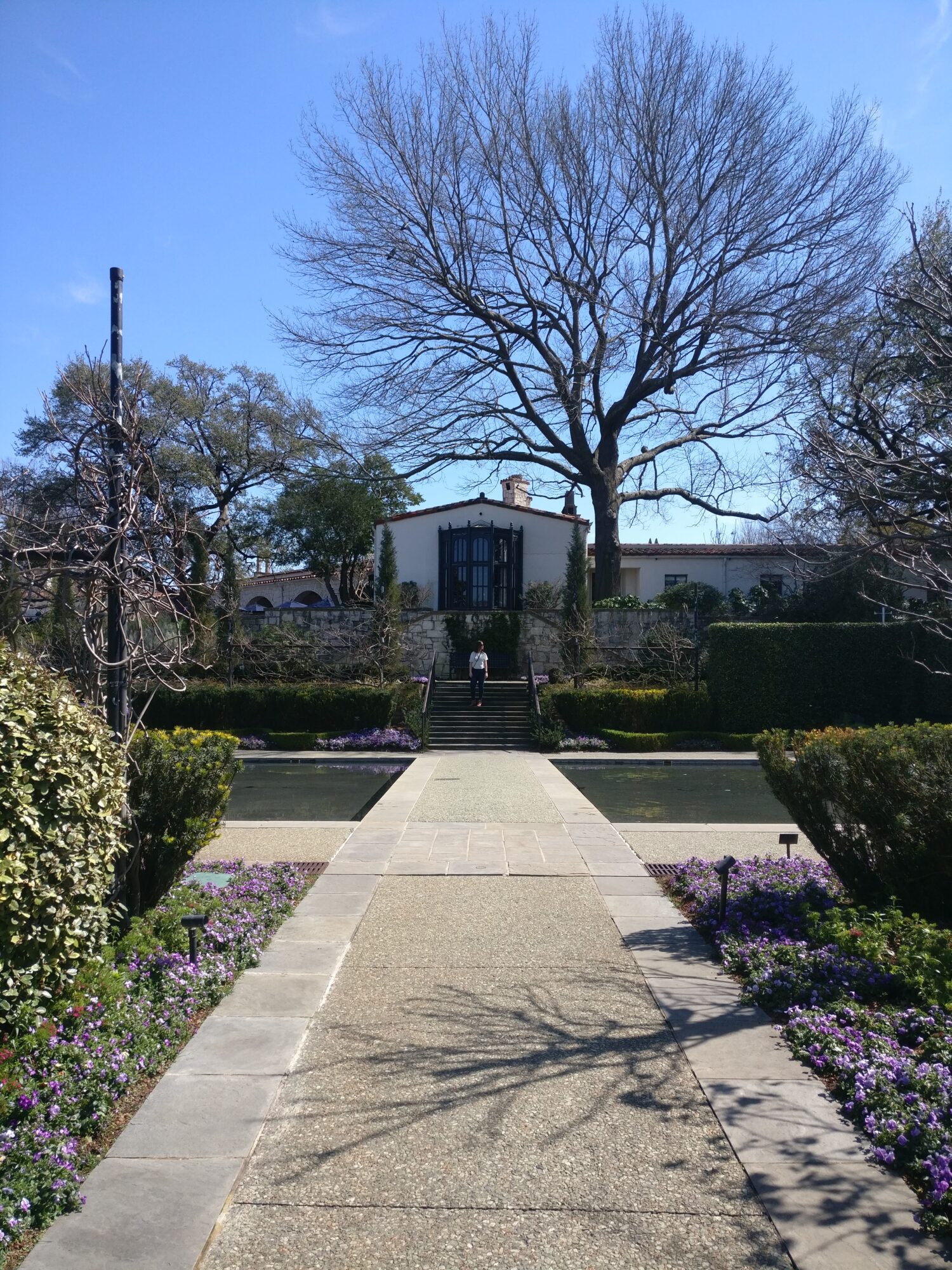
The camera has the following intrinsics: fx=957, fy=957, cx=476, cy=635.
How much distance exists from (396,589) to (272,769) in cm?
749

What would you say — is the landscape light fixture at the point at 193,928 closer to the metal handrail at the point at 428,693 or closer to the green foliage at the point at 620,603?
the metal handrail at the point at 428,693

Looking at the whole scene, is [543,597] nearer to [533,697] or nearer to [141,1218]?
[533,697]

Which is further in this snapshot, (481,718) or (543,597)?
(543,597)

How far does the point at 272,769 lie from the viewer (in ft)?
54.6

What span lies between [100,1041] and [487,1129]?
159cm

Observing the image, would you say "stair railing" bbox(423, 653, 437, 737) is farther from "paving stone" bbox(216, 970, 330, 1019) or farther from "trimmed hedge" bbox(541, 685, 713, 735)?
"paving stone" bbox(216, 970, 330, 1019)

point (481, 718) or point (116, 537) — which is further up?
point (116, 537)

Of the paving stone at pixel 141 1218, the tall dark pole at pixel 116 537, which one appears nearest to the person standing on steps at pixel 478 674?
the tall dark pole at pixel 116 537

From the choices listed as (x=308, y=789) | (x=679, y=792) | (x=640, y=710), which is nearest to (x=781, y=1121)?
(x=679, y=792)

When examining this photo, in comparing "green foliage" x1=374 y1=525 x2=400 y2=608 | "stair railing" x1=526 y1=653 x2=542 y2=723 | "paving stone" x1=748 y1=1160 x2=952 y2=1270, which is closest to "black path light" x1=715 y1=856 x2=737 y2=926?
"paving stone" x1=748 y1=1160 x2=952 y2=1270

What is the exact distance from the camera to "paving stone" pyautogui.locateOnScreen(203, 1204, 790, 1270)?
271 centimetres

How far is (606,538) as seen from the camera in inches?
981

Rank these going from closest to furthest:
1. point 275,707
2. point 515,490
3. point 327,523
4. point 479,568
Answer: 1. point 275,707
2. point 479,568
3. point 327,523
4. point 515,490

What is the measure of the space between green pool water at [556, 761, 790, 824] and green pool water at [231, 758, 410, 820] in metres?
3.03
